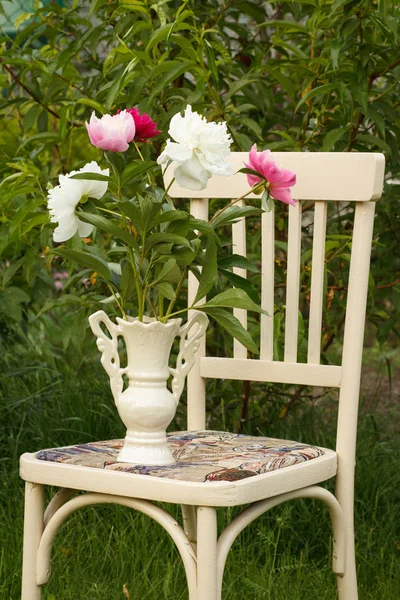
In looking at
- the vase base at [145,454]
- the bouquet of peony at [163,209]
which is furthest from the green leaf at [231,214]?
the vase base at [145,454]

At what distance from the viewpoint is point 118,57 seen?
233 cm

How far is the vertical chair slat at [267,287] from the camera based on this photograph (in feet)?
6.59

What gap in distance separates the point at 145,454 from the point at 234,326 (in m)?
0.25

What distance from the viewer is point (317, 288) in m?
1.98

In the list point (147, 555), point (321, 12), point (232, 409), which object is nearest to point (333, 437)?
point (232, 409)

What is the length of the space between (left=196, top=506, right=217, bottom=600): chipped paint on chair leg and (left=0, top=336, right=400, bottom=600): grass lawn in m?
0.61

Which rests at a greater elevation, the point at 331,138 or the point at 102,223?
the point at 331,138

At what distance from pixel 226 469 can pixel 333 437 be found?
1201 mm

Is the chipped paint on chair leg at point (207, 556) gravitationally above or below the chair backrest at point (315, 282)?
below

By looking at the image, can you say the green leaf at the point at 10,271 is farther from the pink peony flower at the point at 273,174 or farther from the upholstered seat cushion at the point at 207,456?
the pink peony flower at the point at 273,174

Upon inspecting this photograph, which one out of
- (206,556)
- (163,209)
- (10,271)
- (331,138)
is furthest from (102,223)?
(10,271)

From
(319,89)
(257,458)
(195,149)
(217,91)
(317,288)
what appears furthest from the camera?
(217,91)

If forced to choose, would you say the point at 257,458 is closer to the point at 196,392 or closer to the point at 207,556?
the point at 207,556

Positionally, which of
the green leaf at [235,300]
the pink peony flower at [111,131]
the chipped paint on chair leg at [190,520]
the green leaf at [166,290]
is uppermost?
the pink peony flower at [111,131]
